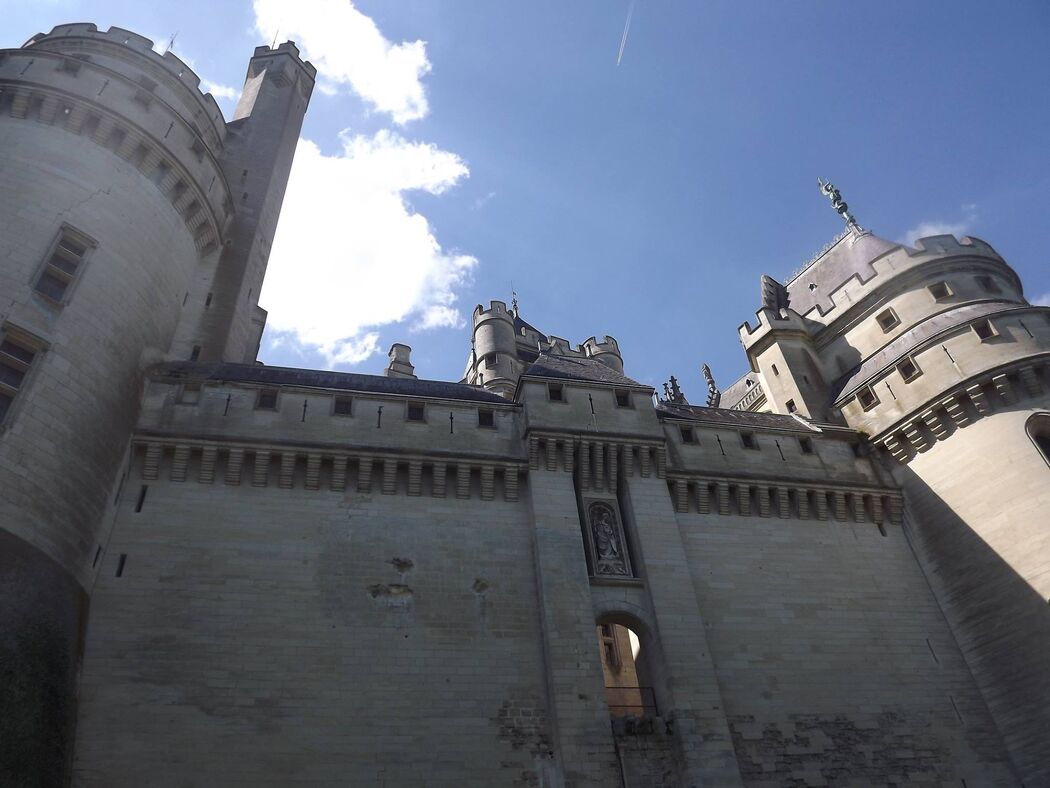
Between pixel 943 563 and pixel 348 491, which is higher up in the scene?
pixel 348 491

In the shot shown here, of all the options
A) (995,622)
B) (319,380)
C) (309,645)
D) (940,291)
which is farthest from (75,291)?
(940,291)

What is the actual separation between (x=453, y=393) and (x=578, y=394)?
317 cm

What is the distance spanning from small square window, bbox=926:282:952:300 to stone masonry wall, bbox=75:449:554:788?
48.4 feet

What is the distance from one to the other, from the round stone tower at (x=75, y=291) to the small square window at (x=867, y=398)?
58.2ft

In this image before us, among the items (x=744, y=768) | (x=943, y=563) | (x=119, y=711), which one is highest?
(x=943, y=563)

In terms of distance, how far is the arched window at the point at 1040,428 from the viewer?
56.6ft

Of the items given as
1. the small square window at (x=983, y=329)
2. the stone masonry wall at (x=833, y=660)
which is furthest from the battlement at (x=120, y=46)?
the small square window at (x=983, y=329)

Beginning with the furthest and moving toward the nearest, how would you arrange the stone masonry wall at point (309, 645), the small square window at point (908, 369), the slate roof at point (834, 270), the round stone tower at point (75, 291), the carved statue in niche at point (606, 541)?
1. the slate roof at point (834, 270)
2. the small square window at point (908, 369)
3. the carved statue in niche at point (606, 541)
4. the stone masonry wall at point (309, 645)
5. the round stone tower at point (75, 291)

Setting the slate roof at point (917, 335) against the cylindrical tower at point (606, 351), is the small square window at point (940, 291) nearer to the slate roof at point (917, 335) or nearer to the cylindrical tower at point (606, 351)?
the slate roof at point (917, 335)

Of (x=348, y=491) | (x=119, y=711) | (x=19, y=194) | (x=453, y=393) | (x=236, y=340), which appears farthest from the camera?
(x=236, y=340)

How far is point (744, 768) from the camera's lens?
546 inches

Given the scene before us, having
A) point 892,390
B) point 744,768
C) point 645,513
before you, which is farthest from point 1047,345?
point 744,768

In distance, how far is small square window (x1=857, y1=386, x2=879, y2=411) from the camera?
20531 millimetres

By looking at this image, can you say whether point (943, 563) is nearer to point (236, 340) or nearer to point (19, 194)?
point (236, 340)
